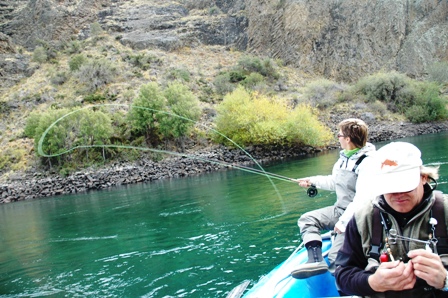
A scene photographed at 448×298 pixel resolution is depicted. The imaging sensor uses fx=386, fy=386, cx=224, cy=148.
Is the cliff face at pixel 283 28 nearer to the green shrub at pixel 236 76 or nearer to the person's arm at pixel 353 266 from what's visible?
the green shrub at pixel 236 76

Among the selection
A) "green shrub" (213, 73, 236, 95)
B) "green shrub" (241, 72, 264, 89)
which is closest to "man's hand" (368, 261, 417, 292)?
"green shrub" (213, 73, 236, 95)

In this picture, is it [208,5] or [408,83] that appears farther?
[208,5]

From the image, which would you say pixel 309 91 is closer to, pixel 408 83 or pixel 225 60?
pixel 408 83

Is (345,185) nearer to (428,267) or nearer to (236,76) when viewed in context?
(428,267)

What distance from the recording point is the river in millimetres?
7480

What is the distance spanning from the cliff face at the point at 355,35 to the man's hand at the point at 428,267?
72.9 meters

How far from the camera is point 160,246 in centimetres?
1021

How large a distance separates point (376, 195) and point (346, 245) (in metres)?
0.48

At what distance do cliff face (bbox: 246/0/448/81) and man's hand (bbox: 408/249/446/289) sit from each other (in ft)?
239

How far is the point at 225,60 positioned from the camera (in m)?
73.6

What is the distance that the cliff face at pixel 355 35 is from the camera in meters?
69.1

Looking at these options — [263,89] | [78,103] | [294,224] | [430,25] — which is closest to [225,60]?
[263,89]

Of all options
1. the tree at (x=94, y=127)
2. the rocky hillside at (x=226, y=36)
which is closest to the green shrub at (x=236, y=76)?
the rocky hillside at (x=226, y=36)

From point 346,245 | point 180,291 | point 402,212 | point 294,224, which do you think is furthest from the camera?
point 294,224
